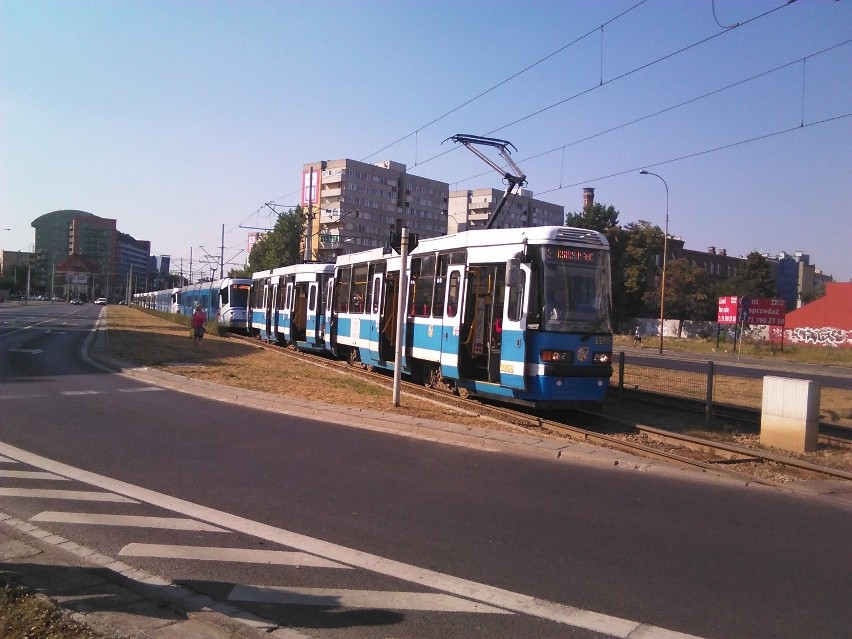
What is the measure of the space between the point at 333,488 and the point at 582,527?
2.89 meters

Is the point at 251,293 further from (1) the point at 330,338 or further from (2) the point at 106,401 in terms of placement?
(2) the point at 106,401

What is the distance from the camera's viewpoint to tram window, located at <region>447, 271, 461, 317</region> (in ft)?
54.1

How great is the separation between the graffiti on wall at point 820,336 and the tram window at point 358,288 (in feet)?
171

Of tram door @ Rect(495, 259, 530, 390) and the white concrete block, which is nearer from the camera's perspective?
the white concrete block

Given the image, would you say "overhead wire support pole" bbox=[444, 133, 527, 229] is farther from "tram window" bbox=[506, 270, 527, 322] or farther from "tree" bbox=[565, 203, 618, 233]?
"tree" bbox=[565, 203, 618, 233]

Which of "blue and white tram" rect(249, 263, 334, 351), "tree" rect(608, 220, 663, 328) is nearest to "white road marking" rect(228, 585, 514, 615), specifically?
"blue and white tram" rect(249, 263, 334, 351)

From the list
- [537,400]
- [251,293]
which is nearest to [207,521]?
[537,400]

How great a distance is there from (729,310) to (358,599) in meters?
52.9

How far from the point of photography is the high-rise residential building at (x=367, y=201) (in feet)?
334

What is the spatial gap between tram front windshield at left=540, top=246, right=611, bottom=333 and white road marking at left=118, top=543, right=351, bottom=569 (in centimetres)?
846

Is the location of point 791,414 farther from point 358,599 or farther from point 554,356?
point 358,599

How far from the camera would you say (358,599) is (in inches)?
212

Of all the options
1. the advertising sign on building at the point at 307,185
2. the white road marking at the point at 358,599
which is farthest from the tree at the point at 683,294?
the white road marking at the point at 358,599

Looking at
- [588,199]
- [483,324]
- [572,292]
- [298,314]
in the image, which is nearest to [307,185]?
[588,199]
